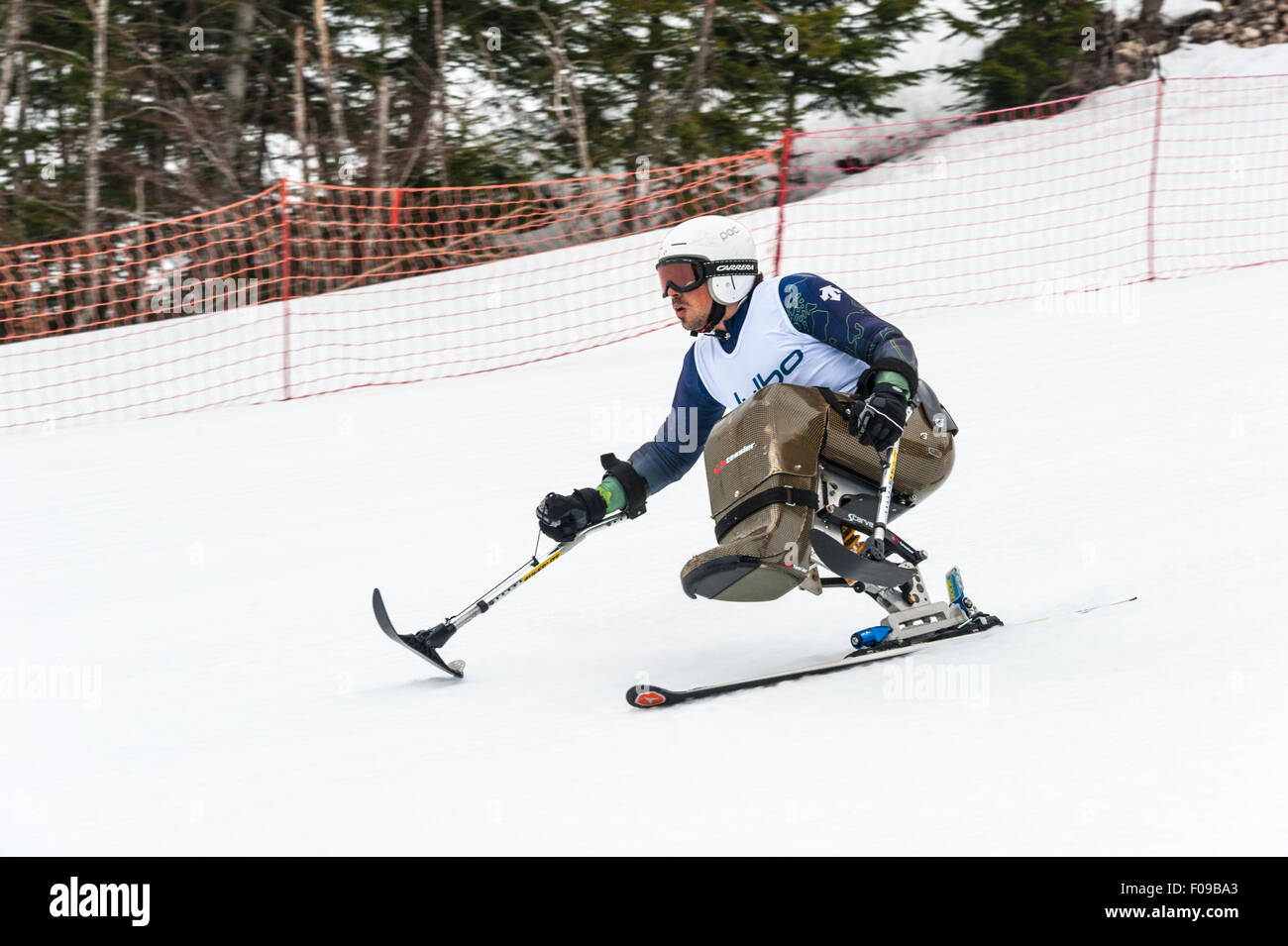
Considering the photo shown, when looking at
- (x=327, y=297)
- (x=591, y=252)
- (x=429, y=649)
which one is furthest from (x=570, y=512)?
(x=591, y=252)

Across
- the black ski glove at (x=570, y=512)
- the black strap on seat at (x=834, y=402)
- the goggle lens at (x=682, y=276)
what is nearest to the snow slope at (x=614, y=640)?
the black ski glove at (x=570, y=512)

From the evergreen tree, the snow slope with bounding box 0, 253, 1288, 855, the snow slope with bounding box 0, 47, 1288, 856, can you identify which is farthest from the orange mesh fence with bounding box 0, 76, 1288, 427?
the snow slope with bounding box 0, 253, 1288, 855

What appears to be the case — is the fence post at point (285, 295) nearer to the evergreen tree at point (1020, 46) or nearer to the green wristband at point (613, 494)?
the green wristband at point (613, 494)

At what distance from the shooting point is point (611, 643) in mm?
4734

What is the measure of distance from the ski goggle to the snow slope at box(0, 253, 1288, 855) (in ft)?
4.17

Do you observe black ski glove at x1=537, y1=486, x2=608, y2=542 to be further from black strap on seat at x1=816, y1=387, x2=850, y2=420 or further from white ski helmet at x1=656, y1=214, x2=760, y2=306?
black strap on seat at x1=816, y1=387, x2=850, y2=420

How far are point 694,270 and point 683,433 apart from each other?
2.02 ft

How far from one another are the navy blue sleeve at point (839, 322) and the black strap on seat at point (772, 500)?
1.40 ft

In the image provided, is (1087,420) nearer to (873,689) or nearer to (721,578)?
(873,689)

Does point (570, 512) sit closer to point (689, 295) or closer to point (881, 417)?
point (689, 295)

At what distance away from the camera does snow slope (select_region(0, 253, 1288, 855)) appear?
297 cm

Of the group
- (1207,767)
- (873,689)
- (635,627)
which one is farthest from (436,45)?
(1207,767)

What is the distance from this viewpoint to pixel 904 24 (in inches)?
549

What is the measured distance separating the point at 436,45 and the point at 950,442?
11.6m
